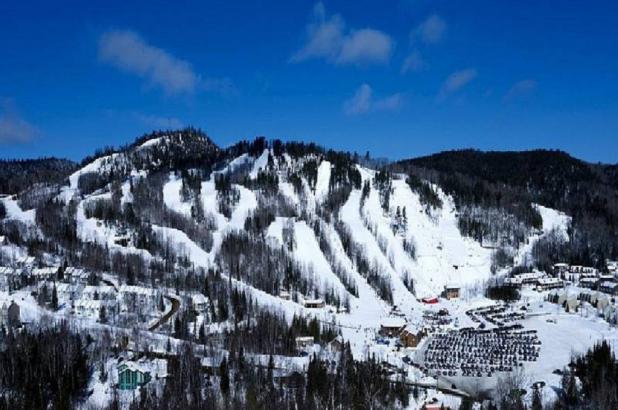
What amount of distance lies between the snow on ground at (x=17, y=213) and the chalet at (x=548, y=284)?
305 ft

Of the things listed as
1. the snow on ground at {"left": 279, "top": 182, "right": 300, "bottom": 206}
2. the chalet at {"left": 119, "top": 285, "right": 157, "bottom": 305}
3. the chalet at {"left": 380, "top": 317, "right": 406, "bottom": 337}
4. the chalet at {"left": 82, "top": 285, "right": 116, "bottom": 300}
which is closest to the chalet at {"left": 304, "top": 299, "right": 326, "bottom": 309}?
the chalet at {"left": 380, "top": 317, "right": 406, "bottom": 337}

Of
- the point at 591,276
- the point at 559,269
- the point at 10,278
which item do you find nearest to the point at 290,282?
the point at 10,278

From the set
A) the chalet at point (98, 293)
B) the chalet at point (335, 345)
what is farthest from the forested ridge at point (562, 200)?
A: the chalet at point (98, 293)

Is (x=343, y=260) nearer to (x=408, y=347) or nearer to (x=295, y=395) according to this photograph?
(x=408, y=347)

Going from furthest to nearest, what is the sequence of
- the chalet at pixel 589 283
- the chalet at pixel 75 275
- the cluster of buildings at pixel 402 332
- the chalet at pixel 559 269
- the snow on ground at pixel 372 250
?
the chalet at pixel 559 269 < the chalet at pixel 589 283 < the snow on ground at pixel 372 250 < the chalet at pixel 75 275 < the cluster of buildings at pixel 402 332

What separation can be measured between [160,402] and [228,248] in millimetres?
63404

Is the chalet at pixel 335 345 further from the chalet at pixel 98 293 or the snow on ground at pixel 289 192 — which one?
the snow on ground at pixel 289 192

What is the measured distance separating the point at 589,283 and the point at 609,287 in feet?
14.3

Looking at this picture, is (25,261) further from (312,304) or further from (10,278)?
(312,304)

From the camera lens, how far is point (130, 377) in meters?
44.4

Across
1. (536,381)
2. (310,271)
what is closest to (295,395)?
(536,381)

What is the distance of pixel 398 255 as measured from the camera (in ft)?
389

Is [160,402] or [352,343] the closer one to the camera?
[160,402]

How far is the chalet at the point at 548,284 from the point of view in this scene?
337ft
